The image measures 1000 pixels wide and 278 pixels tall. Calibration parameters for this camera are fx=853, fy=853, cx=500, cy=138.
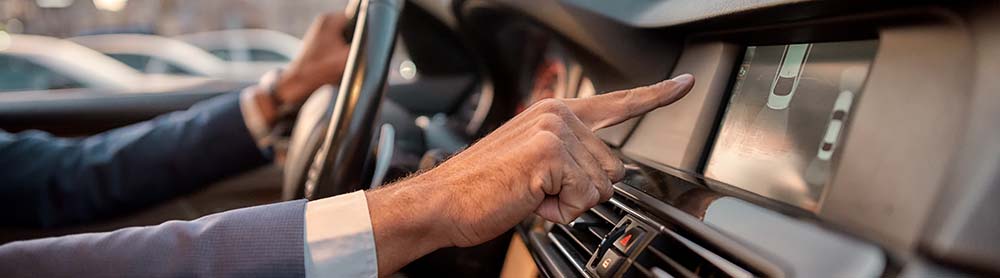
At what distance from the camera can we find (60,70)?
10.9ft

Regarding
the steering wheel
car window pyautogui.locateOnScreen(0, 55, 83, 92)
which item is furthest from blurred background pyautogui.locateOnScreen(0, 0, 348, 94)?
the steering wheel

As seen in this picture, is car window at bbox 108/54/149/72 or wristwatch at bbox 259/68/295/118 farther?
car window at bbox 108/54/149/72

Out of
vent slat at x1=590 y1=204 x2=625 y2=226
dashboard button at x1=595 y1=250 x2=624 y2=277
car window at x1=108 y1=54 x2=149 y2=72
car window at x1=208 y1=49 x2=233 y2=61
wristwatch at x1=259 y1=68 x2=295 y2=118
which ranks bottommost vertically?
car window at x1=208 y1=49 x2=233 y2=61

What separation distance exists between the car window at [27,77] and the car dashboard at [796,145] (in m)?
2.49

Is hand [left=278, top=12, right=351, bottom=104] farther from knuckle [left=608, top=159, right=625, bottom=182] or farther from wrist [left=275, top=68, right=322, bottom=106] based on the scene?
knuckle [left=608, top=159, right=625, bottom=182]

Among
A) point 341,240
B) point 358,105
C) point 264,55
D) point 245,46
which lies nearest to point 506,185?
point 341,240

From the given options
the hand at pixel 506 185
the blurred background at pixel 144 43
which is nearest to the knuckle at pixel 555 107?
the hand at pixel 506 185

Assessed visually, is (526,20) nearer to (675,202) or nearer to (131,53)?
(675,202)

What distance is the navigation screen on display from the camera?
65cm

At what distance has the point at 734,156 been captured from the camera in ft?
2.58

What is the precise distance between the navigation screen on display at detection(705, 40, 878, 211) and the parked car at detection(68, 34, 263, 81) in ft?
11.9

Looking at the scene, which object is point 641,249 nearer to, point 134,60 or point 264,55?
point 134,60

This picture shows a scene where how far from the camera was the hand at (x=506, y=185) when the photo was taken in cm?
71

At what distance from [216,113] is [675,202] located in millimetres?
1149
